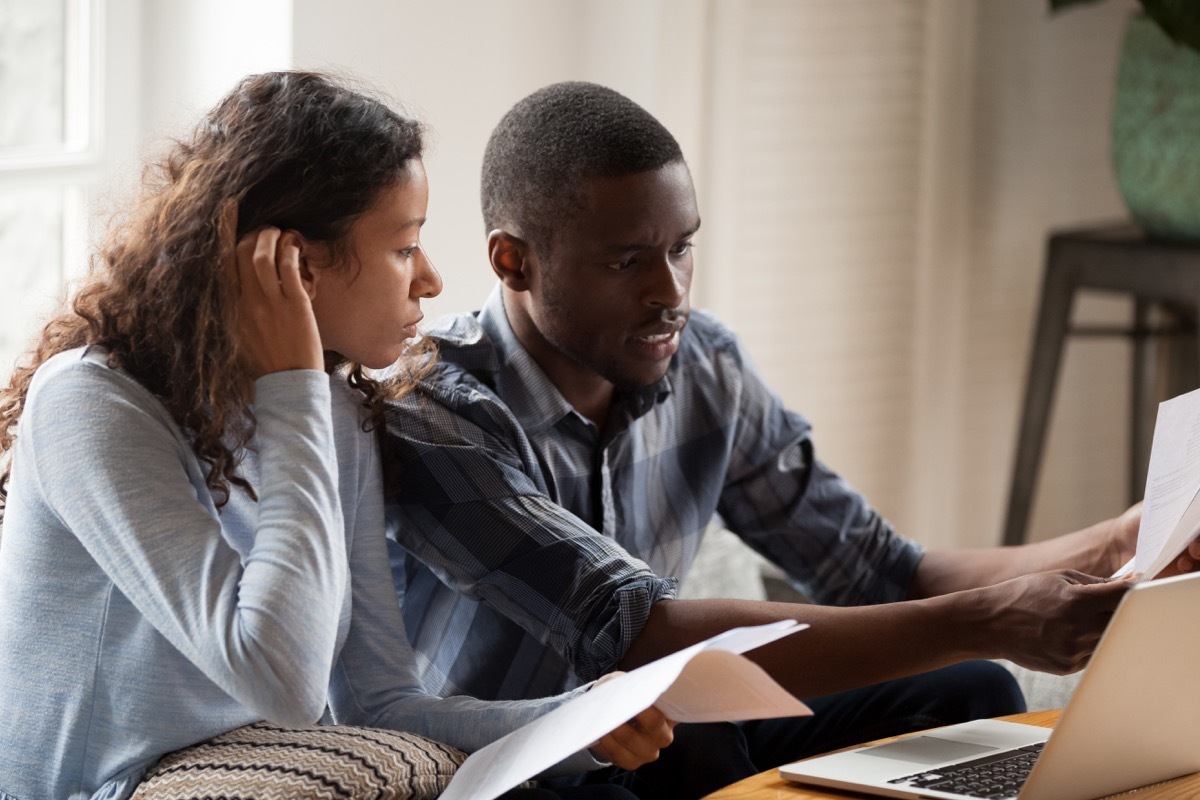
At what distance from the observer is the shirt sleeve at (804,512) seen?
167 cm

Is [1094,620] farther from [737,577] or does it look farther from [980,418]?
[980,418]

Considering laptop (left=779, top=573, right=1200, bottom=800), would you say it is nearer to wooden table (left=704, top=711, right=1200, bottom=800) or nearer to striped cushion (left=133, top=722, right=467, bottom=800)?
wooden table (left=704, top=711, right=1200, bottom=800)

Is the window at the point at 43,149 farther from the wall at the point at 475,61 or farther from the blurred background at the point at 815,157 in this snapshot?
the wall at the point at 475,61

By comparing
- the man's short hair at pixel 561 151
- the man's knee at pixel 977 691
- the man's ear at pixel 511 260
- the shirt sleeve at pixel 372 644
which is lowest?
the man's knee at pixel 977 691

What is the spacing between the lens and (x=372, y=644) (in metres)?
1.34

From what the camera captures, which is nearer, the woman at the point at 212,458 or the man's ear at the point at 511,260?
the woman at the point at 212,458

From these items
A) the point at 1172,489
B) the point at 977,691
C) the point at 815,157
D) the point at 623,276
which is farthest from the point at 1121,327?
the point at 1172,489

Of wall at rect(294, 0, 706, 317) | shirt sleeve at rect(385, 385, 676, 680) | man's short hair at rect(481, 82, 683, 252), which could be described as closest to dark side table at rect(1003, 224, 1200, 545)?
wall at rect(294, 0, 706, 317)

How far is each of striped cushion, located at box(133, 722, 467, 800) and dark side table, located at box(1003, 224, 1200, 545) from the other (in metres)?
1.80

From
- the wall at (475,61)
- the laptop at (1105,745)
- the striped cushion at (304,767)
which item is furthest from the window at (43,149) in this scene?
the laptop at (1105,745)

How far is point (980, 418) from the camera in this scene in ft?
10.1

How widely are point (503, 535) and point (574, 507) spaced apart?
7.6 inches

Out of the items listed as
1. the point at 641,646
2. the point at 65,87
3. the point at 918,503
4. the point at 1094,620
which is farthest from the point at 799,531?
the point at 918,503

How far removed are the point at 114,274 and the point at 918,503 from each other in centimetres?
199
